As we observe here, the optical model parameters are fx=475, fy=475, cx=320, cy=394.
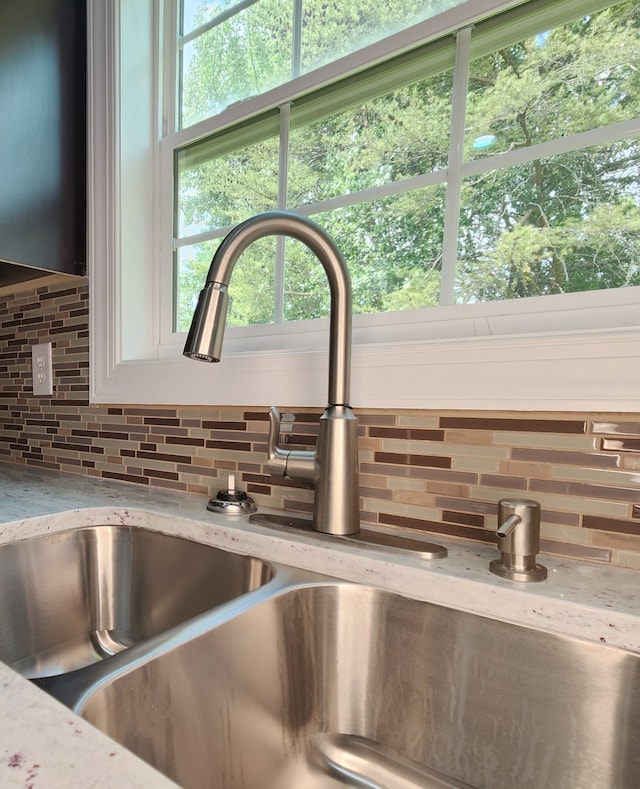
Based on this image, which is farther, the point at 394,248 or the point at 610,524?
the point at 394,248

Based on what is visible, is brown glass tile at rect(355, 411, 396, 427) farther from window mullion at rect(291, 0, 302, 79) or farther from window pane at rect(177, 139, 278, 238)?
window mullion at rect(291, 0, 302, 79)

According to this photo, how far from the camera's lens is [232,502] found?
852 millimetres

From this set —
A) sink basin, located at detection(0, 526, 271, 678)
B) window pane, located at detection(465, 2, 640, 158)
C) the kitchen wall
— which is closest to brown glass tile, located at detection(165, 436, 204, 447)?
the kitchen wall

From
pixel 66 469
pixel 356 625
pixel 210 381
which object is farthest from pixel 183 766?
pixel 66 469

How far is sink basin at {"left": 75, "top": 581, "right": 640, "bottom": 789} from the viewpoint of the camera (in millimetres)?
445

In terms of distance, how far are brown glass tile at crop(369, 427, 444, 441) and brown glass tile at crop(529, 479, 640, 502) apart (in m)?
0.14

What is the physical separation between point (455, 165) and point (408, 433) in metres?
0.48

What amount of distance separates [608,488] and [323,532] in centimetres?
37

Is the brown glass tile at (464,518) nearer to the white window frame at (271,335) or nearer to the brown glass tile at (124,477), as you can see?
the white window frame at (271,335)

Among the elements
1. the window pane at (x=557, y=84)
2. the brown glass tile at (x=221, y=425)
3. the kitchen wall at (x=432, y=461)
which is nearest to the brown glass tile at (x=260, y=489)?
the kitchen wall at (x=432, y=461)

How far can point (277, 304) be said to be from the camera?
1.04m

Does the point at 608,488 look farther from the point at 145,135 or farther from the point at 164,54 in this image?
the point at 164,54

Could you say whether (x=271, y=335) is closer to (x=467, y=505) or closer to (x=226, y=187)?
(x=226, y=187)

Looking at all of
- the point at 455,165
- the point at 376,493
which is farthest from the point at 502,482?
the point at 455,165
